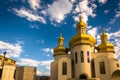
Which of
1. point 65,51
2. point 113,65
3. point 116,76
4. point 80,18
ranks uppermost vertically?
point 80,18

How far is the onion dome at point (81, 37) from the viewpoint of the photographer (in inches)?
1332

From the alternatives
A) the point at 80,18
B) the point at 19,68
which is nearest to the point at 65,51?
the point at 80,18

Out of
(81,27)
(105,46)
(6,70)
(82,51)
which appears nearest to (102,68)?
(82,51)

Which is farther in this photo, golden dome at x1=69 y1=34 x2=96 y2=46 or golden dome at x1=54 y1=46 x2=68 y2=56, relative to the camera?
golden dome at x1=54 y1=46 x2=68 y2=56

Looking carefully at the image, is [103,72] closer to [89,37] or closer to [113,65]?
[113,65]

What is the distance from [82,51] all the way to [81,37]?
9.35ft

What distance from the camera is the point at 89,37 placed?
1359 inches

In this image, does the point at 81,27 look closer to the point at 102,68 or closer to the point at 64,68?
the point at 64,68

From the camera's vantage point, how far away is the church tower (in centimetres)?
3145

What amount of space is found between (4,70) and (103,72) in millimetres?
18409

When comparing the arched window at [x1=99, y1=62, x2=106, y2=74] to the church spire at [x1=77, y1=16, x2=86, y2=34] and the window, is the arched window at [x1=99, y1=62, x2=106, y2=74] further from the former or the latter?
the church spire at [x1=77, y1=16, x2=86, y2=34]

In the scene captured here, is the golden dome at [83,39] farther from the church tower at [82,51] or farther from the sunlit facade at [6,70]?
the sunlit facade at [6,70]

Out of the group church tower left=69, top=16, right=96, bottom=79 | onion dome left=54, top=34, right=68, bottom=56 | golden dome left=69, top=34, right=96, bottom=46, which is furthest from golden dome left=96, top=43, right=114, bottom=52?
onion dome left=54, top=34, right=68, bottom=56

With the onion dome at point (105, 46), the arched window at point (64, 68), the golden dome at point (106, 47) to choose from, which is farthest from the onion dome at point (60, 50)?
the golden dome at point (106, 47)
